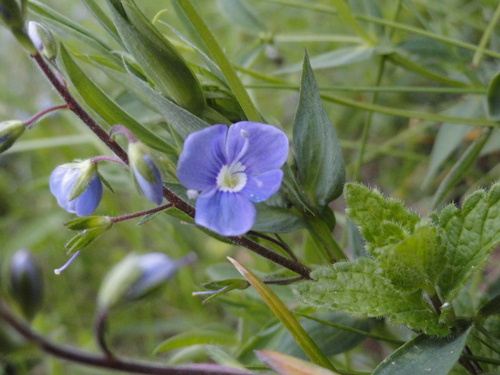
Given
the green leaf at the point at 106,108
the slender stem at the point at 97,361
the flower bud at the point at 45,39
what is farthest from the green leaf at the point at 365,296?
the flower bud at the point at 45,39

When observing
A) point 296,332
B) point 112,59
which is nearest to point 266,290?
point 296,332

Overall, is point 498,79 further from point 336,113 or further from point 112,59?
point 336,113

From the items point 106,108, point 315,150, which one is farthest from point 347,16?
point 106,108

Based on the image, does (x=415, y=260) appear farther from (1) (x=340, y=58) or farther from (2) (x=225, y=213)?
(1) (x=340, y=58)

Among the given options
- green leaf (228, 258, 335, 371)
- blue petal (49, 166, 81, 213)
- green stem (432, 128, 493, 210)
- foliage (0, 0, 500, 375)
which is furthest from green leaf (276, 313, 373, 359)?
blue petal (49, 166, 81, 213)

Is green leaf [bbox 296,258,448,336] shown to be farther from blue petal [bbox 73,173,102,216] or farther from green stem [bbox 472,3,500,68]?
green stem [bbox 472,3,500,68]

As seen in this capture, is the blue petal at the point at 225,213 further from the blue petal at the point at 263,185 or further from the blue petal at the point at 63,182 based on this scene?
the blue petal at the point at 63,182
